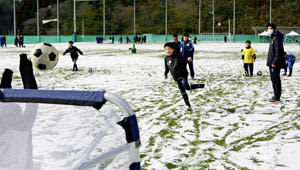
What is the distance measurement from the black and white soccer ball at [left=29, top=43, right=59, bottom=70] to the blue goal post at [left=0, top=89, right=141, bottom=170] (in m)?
3.47

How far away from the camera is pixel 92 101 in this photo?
7.36 ft

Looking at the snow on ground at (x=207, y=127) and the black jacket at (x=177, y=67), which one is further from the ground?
the black jacket at (x=177, y=67)

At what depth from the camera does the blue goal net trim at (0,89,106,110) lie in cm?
225

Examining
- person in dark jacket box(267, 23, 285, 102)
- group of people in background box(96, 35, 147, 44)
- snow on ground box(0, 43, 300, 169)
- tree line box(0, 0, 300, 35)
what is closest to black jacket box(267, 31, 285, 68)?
person in dark jacket box(267, 23, 285, 102)

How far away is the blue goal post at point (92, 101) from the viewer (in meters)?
2.24

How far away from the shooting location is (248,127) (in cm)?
604

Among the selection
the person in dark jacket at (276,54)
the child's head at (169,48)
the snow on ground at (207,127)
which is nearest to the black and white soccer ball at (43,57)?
the snow on ground at (207,127)

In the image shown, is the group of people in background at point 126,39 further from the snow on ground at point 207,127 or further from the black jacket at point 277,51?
the black jacket at point 277,51

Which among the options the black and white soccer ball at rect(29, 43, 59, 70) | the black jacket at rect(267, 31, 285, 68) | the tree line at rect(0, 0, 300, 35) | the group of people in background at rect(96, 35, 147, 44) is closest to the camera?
the black and white soccer ball at rect(29, 43, 59, 70)

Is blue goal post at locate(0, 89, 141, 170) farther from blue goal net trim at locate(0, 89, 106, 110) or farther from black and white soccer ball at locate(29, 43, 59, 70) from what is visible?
black and white soccer ball at locate(29, 43, 59, 70)

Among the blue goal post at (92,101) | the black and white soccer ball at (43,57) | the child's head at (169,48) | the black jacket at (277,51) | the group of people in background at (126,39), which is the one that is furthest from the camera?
the group of people in background at (126,39)

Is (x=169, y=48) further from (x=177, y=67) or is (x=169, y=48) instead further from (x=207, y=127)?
(x=207, y=127)

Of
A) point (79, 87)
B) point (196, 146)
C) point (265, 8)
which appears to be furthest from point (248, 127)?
point (265, 8)

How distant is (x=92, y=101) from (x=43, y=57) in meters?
4.25
